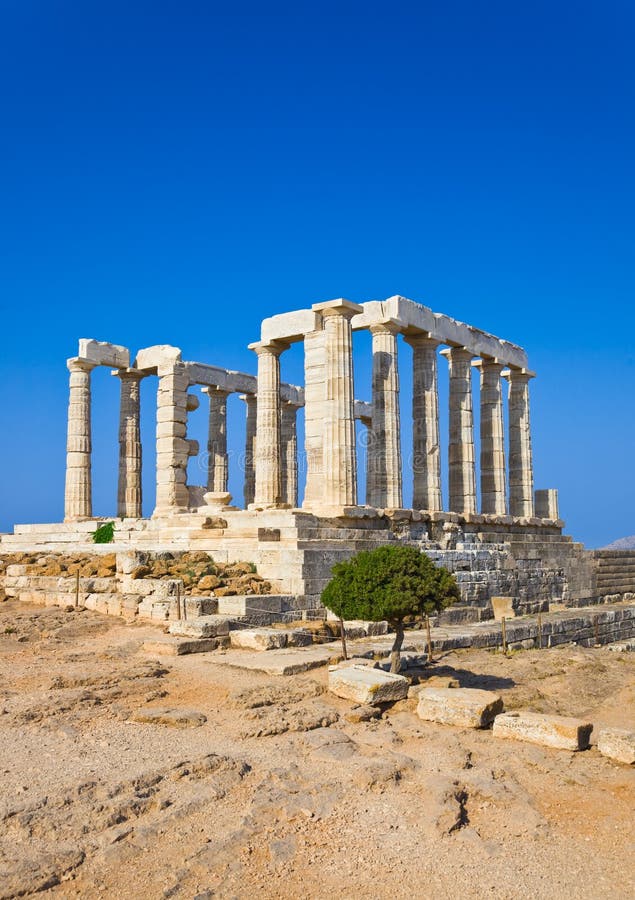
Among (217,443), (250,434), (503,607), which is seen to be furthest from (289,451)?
(503,607)

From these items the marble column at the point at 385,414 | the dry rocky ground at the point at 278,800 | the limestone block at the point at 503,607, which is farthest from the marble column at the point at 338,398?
the dry rocky ground at the point at 278,800

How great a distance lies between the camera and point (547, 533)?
102ft

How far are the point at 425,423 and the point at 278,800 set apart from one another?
67.4 feet

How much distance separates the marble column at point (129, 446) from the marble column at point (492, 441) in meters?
12.9

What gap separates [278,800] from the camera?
265 inches

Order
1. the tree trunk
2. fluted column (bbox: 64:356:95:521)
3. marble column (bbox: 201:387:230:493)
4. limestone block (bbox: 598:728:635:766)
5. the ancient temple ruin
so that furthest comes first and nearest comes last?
marble column (bbox: 201:387:230:493), fluted column (bbox: 64:356:95:521), the ancient temple ruin, the tree trunk, limestone block (bbox: 598:728:635:766)

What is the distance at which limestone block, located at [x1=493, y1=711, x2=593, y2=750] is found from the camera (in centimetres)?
872

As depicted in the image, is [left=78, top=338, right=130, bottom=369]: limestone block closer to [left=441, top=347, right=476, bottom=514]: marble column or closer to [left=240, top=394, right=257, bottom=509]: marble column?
[left=240, top=394, right=257, bottom=509]: marble column

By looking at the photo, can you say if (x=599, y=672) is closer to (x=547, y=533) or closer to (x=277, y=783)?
(x=277, y=783)

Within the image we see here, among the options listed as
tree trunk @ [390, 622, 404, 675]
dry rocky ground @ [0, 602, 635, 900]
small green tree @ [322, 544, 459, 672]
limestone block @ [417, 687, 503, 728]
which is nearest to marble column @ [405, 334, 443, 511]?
small green tree @ [322, 544, 459, 672]

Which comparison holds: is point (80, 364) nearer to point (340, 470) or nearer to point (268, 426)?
point (268, 426)

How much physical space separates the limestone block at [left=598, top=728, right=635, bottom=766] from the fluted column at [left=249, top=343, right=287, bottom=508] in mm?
16314

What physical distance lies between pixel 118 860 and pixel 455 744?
167 inches

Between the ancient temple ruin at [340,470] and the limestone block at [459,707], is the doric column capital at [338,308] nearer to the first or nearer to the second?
the ancient temple ruin at [340,470]
